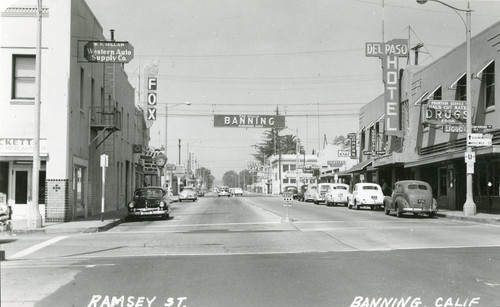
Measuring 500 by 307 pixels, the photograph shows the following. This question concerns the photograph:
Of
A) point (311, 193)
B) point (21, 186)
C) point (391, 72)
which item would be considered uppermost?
point (391, 72)

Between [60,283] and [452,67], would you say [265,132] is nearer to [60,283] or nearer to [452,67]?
[452,67]

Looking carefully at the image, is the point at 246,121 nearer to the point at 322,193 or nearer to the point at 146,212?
the point at 322,193

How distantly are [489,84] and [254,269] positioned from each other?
2141cm

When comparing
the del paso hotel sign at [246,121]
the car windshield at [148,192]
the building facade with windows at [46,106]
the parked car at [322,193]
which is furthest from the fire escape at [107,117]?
the parked car at [322,193]

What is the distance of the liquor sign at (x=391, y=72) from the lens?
3712cm

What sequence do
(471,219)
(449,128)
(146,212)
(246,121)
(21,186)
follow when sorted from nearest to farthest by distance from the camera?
(21,186), (471,219), (146,212), (449,128), (246,121)

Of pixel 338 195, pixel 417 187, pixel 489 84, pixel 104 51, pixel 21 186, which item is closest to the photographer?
pixel 104 51

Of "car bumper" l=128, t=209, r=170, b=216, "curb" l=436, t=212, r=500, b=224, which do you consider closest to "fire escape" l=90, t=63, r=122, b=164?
"car bumper" l=128, t=209, r=170, b=216

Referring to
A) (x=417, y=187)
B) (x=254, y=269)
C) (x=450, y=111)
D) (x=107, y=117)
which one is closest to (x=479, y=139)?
(x=450, y=111)

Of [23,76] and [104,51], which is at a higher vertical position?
[104,51]

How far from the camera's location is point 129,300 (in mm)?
7543

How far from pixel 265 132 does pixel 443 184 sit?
351ft

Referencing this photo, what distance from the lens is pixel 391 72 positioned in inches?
1501

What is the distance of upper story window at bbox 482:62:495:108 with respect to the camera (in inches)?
1054
